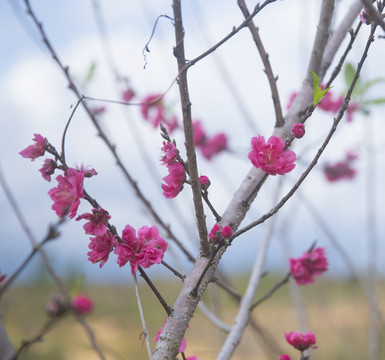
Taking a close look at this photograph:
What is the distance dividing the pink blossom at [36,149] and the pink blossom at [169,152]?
17 centimetres

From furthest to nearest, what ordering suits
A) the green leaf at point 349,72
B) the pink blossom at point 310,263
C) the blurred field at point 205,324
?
1. the blurred field at point 205,324
2. the green leaf at point 349,72
3. the pink blossom at point 310,263

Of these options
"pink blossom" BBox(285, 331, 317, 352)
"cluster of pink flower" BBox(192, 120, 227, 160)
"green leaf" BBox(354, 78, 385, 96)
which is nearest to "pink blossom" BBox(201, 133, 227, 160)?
"cluster of pink flower" BBox(192, 120, 227, 160)

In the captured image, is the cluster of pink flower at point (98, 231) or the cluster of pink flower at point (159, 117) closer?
the cluster of pink flower at point (98, 231)

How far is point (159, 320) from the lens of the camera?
512 centimetres

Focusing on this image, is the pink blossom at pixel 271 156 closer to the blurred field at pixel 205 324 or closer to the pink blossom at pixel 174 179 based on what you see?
the pink blossom at pixel 174 179

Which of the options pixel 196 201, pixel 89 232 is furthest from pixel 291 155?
pixel 89 232

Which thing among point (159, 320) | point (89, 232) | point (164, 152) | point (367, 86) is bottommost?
point (89, 232)

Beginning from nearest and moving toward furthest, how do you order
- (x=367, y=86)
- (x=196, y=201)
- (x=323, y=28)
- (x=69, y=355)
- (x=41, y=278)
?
(x=196, y=201)
(x=323, y=28)
(x=367, y=86)
(x=69, y=355)
(x=41, y=278)

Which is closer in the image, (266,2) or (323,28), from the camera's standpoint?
(266,2)

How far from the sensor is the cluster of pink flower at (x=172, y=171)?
68 centimetres

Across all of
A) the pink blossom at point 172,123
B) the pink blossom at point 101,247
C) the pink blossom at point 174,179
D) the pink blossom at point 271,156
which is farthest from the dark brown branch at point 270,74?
the pink blossom at point 172,123

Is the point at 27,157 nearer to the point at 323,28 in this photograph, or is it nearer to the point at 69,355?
the point at 323,28

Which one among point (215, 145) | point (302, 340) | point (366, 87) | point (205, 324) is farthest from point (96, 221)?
point (205, 324)

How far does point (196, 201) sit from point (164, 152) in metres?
0.11
